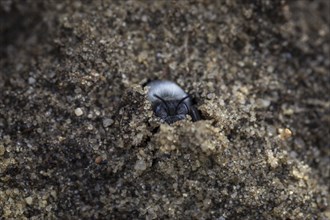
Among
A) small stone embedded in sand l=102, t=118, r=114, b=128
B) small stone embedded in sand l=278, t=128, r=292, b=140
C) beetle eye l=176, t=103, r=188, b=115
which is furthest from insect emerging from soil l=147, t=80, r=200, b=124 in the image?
small stone embedded in sand l=278, t=128, r=292, b=140

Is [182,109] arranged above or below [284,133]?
above

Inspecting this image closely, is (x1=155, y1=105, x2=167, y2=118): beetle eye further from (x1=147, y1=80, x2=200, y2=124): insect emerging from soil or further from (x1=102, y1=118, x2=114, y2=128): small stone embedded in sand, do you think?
(x1=102, y1=118, x2=114, y2=128): small stone embedded in sand

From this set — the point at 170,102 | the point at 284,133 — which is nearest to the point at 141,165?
the point at 170,102

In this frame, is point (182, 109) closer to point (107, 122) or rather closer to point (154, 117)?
point (154, 117)

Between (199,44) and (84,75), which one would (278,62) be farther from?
(84,75)

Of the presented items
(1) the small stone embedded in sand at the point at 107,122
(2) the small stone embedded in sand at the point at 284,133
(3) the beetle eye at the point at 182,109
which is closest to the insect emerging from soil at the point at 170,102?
(3) the beetle eye at the point at 182,109

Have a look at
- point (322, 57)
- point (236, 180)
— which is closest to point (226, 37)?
point (322, 57)

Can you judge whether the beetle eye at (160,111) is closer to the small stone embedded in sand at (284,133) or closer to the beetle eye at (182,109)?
the beetle eye at (182,109)
